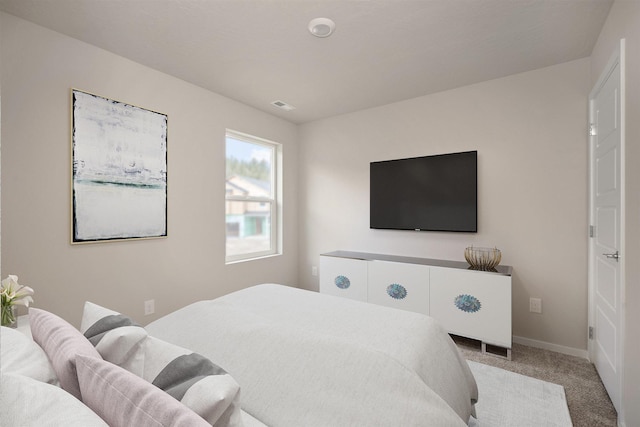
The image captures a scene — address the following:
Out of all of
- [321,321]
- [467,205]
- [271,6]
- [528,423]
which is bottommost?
[528,423]

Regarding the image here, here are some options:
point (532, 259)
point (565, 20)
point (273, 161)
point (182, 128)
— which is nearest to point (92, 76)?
point (182, 128)

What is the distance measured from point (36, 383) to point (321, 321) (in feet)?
3.22

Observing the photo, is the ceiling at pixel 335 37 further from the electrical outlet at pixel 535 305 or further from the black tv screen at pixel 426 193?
the electrical outlet at pixel 535 305

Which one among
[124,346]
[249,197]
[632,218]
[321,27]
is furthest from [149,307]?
[632,218]

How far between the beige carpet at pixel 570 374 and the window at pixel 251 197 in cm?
246

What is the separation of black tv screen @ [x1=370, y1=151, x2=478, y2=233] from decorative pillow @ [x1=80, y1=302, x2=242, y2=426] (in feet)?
9.06

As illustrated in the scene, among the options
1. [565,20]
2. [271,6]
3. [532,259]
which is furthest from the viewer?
[532,259]

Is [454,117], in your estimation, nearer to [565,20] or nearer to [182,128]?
[565,20]

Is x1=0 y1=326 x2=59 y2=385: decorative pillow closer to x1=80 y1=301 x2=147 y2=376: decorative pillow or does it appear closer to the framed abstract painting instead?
x1=80 y1=301 x2=147 y2=376: decorative pillow

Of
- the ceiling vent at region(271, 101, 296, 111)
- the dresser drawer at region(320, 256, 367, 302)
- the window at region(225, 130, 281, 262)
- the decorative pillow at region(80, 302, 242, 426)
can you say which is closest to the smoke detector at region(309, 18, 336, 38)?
the ceiling vent at region(271, 101, 296, 111)

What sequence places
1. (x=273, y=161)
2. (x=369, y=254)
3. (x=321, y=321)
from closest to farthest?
(x=321, y=321) < (x=369, y=254) < (x=273, y=161)

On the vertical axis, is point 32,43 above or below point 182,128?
above

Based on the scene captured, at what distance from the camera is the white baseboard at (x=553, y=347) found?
249 centimetres

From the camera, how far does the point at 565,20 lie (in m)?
1.98
